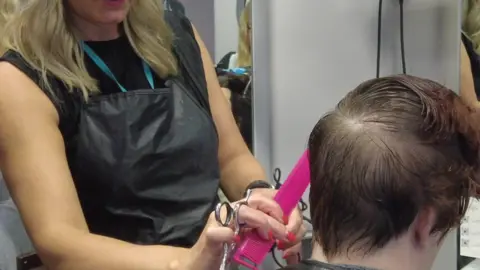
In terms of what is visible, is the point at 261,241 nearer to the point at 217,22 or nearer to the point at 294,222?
the point at 294,222

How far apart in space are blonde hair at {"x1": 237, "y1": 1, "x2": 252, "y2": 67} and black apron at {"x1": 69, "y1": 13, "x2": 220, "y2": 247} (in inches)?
18.2

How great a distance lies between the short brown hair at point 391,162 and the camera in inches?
32.0

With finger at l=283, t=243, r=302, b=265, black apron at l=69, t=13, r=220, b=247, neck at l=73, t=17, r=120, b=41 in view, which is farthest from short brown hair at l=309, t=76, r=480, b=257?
neck at l=73, t=17, r=120, b=41

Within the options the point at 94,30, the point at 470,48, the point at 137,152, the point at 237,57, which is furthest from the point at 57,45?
the point at 470,48

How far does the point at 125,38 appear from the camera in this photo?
1271 millimetres

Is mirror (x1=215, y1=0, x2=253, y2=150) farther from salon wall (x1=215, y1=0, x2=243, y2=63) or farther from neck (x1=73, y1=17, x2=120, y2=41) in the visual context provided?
neck (x1=73, y1=17, x2=120, y2=41)

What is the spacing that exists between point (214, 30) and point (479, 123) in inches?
34.4

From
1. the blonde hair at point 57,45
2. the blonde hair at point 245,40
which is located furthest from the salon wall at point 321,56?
the blonde hair at point 57,45

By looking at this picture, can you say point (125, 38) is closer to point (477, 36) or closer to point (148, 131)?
point (148, 131)

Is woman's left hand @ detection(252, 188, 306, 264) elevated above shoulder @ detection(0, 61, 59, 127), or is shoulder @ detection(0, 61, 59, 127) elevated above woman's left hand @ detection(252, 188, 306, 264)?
shoulder @ detection(0, 61, 59, 127)

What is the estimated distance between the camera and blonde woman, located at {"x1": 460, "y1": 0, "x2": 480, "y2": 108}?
1488mm

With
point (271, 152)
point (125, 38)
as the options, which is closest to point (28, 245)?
point (125, 38)

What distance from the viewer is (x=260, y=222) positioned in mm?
908

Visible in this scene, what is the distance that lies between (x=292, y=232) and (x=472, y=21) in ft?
2.42
